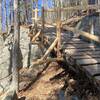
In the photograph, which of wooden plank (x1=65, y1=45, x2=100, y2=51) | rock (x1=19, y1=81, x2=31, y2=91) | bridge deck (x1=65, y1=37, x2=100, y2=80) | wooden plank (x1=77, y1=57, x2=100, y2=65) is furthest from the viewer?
rock (x1=19, y1=81, x2=31, y2=91)

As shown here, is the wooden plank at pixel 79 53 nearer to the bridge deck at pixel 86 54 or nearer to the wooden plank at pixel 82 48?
the bridge deck at pixel 86 54

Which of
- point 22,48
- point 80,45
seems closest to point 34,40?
point 80,45

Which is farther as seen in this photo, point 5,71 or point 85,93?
point 5,71

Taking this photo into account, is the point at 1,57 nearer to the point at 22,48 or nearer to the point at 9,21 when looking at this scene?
the point at 22,48

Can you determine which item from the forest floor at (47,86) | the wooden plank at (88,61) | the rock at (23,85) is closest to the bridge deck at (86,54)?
the wooden plank at (88,61)

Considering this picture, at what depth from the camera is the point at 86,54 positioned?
8867 millimetres

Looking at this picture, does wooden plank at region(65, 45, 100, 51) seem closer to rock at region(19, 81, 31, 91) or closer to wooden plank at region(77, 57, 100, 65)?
wooden plank at region(77, 57, 100, 65)

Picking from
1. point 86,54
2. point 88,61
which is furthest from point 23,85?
point 88,61

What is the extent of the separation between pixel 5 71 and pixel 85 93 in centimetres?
1239

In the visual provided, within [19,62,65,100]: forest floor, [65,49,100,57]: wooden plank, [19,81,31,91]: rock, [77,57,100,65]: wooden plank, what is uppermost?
[65,49,100,57]: wooden plank

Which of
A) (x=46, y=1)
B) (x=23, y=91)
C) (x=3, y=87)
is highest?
(x=46, y=1)

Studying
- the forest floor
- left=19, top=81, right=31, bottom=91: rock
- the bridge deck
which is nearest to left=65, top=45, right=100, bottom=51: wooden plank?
the bridge deck

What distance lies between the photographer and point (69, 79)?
10016 millimetres

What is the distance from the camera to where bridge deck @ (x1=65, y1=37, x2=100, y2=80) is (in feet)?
24.3
